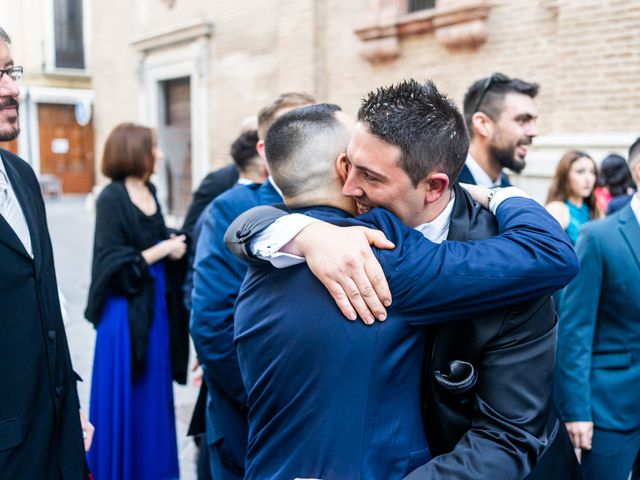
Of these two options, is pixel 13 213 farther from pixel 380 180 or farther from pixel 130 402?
pixel 130 402

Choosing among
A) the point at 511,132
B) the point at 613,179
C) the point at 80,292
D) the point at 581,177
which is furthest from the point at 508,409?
the point at 80,292

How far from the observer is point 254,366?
152 centimetres

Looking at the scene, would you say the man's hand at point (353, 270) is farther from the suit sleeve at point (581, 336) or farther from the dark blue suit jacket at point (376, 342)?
the suit sleeve at point (581, 336)

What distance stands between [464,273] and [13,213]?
1432 mm

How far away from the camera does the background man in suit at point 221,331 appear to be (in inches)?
98.4

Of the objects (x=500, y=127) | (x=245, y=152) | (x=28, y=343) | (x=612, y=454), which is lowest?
(x=612, y=454)

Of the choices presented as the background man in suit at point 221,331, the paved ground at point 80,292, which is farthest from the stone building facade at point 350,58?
the background man in suit at point 221,331

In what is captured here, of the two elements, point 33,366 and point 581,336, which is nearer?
point 33,366

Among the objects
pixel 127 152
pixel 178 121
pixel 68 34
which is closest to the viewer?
pixel 127 152

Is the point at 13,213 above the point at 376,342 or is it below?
above

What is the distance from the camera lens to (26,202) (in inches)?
83.2

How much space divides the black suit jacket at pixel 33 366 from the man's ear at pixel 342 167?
98 centimetres

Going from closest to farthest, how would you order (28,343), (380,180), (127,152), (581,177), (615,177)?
(380,180) → (28,343) → (127,152) → (581,177) → (615,177)

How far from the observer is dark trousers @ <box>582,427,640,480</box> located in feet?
8.21
